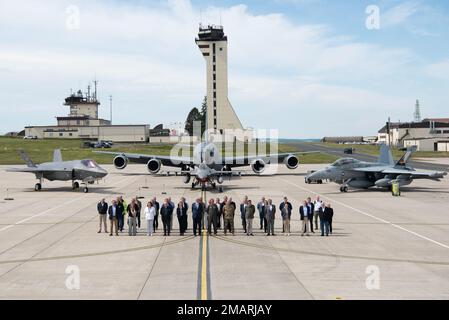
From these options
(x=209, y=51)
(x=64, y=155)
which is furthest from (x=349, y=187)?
(x=209, y=51)

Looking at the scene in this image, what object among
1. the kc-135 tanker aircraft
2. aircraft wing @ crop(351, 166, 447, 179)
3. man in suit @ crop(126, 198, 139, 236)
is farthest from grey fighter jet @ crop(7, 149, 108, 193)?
aircraft wing @ crop(351, 166, 447, 179)

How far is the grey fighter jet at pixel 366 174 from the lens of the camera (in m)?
36.1

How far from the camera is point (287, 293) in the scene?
12.0m

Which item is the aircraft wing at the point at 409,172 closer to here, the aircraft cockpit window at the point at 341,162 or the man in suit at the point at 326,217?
the aircraft cockpit window at the point at 341,162

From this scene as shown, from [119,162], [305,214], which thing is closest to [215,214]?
[305,214]

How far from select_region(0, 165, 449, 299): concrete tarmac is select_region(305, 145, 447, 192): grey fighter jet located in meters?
7.50

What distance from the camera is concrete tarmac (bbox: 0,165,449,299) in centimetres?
1233

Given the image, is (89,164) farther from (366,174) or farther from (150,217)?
(366,174)

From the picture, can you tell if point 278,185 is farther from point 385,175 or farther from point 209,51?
point 209,51

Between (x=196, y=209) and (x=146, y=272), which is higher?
(x=196, y=209)

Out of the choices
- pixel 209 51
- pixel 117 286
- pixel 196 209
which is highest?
pixel 209 51

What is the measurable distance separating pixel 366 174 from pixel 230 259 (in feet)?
80.7

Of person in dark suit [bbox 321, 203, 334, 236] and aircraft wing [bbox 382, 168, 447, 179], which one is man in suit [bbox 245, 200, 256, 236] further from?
aircraft wing [bbox 382, 168, 447, 179]
